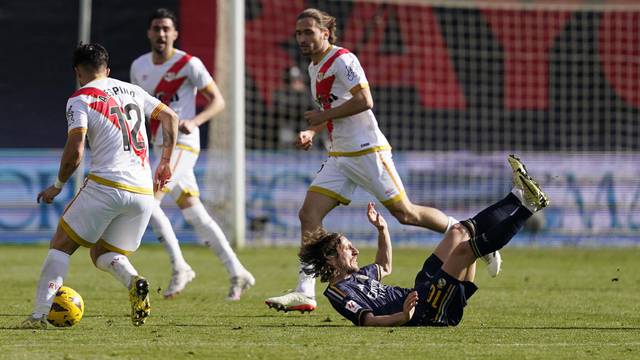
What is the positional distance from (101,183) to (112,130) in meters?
0.35

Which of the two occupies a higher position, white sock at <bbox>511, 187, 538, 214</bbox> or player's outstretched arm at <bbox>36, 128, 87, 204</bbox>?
player's outstretched arm at <bbox>36, 128, 87, 204</bbox>

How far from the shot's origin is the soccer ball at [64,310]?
8.05 meters

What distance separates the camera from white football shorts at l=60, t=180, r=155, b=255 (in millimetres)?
8086

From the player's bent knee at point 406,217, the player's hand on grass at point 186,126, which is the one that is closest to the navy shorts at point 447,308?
the player's bent knee at point 406,217

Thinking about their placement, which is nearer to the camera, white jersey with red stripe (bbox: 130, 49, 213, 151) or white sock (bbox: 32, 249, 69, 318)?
white sock (bbox: 32, 249, 69, 318)

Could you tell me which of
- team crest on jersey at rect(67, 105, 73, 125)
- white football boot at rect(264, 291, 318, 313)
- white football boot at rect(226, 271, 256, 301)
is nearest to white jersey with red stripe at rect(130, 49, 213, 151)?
white football boot at rect(226, 271, 256, 301)

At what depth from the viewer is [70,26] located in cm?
2064

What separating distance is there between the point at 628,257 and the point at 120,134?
10364 millimetres

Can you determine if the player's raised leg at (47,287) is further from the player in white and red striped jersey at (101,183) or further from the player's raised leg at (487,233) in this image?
the player's raised leg at (487,233)

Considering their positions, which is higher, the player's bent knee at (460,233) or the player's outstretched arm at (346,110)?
the player's outstretched arm at (346,110)

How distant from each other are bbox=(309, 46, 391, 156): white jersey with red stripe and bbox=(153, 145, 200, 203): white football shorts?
5.56 ft

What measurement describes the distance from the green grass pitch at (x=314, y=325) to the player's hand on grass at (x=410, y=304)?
4.4 inches

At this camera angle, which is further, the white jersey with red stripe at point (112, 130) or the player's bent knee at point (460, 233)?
the player's bent knee at point (460, 233)

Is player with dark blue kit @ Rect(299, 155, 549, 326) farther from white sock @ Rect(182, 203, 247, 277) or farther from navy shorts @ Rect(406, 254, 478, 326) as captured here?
white sock @ Rect(182, 203, 247, 277)
